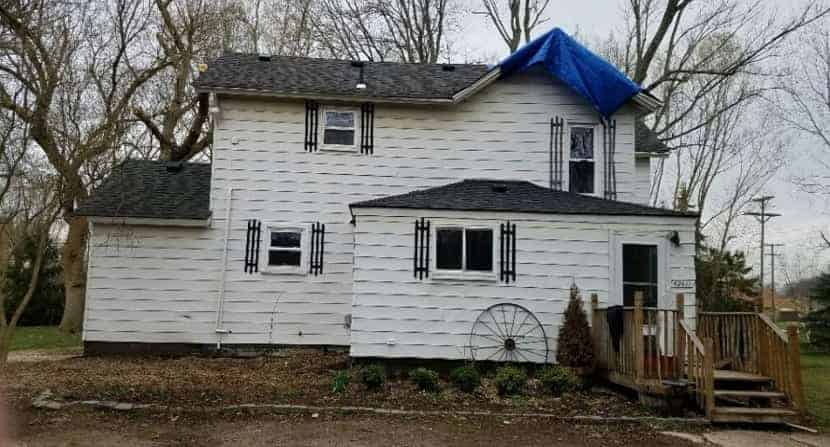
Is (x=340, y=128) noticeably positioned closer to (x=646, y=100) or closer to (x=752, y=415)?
(x=646, y=100)

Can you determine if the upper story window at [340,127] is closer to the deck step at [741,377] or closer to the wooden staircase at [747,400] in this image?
the deck step at [741,377]

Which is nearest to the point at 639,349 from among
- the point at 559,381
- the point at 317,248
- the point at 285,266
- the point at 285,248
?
the point at 559,381

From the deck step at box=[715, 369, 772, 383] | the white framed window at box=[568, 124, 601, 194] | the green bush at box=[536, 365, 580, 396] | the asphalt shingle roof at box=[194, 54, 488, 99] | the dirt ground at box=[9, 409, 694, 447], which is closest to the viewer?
the dirt ground at box=[9, 409, 694, 447]

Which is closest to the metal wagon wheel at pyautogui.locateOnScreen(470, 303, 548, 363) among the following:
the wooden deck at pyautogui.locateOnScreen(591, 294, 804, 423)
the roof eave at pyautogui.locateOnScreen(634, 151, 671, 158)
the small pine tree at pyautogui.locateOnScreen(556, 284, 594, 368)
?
the small pine tree at pyautogui.locateOnScreen(556, 284, 594, 368)

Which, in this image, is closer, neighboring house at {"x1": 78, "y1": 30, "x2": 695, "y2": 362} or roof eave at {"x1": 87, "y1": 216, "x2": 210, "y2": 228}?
neighboring house at {"x1": 78, "y1": 30, "x2": 695, "y2": 362}

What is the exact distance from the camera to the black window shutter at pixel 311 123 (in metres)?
12.8

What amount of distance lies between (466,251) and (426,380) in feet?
8.04

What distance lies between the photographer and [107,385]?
886 cm

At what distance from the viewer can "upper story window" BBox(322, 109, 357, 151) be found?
12.9 metres

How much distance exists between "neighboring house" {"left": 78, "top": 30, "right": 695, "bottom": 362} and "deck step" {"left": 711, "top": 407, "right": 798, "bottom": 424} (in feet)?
9.59

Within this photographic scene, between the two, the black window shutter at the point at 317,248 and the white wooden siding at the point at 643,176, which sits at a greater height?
the white wooden siding at the point at 643,176

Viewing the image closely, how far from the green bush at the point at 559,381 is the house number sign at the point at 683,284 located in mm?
2534

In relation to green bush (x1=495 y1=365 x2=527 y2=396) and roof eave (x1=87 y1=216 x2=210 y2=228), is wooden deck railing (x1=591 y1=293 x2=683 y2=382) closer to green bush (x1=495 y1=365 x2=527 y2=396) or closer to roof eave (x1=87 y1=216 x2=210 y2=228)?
green bush (x1=495 y1=365 x2=527 y2=396)

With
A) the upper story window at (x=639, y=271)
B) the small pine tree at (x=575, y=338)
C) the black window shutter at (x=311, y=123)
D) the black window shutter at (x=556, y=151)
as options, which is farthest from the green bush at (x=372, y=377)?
the black window shutter at (x=556, y=151)
